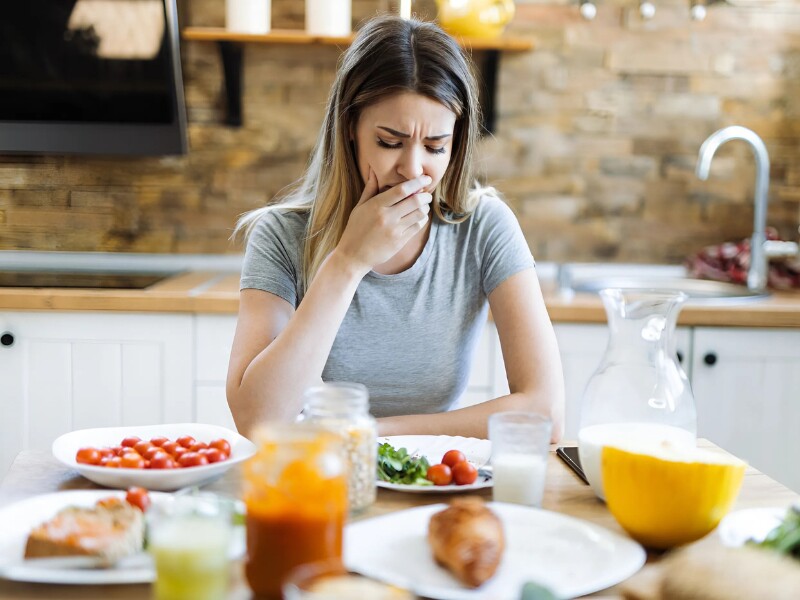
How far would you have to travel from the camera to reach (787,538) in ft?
2.82

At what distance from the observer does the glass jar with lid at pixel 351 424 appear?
972 mm

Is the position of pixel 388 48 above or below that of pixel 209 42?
below

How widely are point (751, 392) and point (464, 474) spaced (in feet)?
5.25

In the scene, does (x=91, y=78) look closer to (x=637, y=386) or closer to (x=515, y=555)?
(x=637, y=386)

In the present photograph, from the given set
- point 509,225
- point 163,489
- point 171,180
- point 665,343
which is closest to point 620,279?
point 509,225

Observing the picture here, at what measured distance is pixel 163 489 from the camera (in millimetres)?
1098

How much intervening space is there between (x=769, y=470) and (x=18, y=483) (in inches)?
79.3

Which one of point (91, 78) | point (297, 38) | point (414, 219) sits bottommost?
point (414, 219)

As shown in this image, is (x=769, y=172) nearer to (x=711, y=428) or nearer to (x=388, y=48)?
(x=711, y=428)

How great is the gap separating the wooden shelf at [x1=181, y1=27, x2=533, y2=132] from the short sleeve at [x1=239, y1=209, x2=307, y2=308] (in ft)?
3.84

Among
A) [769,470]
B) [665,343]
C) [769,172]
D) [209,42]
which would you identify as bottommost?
[769,470]

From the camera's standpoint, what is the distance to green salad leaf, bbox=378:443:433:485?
3.71 ft

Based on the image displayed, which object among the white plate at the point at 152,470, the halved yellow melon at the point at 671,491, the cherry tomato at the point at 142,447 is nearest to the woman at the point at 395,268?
the white plate at the point at 152,470

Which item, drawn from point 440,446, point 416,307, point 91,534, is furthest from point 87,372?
point 91,534
